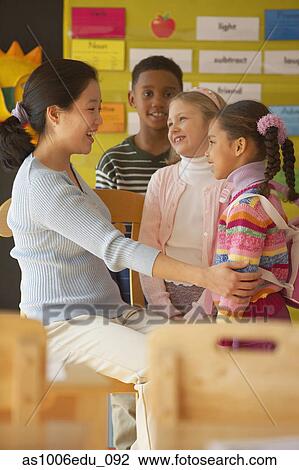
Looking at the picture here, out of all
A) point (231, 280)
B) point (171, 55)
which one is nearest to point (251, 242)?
point (231, 280)

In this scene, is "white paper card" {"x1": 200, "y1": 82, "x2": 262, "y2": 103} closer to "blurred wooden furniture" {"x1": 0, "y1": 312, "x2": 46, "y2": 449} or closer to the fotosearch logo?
the fotosearch logo

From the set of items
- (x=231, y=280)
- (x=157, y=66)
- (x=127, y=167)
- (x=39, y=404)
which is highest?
(x=157, y=66)

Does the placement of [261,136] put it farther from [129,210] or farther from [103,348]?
[103,348]

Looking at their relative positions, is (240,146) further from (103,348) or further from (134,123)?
(103,348)

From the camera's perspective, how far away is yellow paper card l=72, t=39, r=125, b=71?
1096mm

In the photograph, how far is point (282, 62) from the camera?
43.4 inches

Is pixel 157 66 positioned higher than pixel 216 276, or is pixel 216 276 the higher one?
pixel 157 66

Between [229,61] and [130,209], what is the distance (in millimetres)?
224

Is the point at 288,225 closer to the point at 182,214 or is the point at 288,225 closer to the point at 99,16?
the point at 182,214

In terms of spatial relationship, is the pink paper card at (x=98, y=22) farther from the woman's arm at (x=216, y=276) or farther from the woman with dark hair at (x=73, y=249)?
the woman's arm at (x=216, y=276)

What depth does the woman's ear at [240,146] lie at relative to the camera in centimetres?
104

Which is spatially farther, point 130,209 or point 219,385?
point 130,209

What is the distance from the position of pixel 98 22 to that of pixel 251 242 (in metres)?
0.34

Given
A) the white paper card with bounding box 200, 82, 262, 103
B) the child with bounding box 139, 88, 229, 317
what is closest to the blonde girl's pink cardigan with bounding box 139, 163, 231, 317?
the child with bounding box 139, 88, 229, 317
